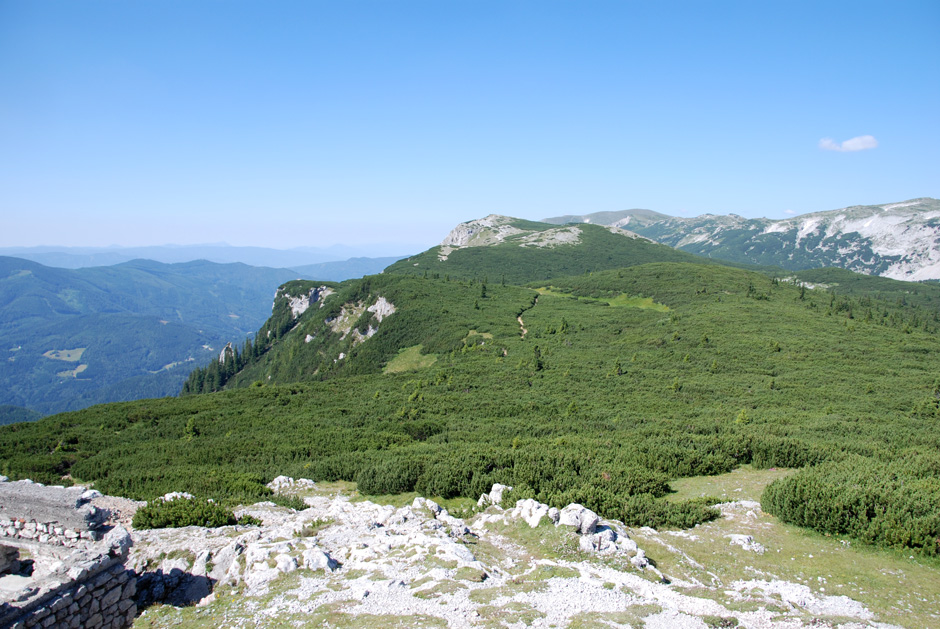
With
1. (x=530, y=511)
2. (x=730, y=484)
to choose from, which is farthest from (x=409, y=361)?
(x=530, y=511)

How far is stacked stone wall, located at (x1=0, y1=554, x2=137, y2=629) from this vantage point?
8492mm

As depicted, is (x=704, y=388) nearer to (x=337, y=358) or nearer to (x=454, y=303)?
(x=454, y=303)

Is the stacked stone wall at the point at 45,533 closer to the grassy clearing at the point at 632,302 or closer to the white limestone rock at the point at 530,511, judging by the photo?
the white limestone rock at the point at 530,511

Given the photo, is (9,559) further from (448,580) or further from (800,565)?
(800,565)

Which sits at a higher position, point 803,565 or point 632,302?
point 632,302

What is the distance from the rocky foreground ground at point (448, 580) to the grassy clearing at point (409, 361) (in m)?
46.1

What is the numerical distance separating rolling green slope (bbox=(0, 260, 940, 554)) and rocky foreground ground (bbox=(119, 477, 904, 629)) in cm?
323

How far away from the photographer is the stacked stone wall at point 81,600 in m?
8.49

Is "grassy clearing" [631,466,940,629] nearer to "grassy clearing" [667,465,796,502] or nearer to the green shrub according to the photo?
"grassy clearing" [667,465,796,502]

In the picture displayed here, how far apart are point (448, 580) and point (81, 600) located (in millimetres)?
7359

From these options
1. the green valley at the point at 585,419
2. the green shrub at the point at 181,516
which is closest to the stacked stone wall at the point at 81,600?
the green shrub at the point at 181,516

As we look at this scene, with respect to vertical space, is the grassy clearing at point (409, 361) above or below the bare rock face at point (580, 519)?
below

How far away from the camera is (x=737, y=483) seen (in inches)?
663

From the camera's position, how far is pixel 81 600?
923cm
